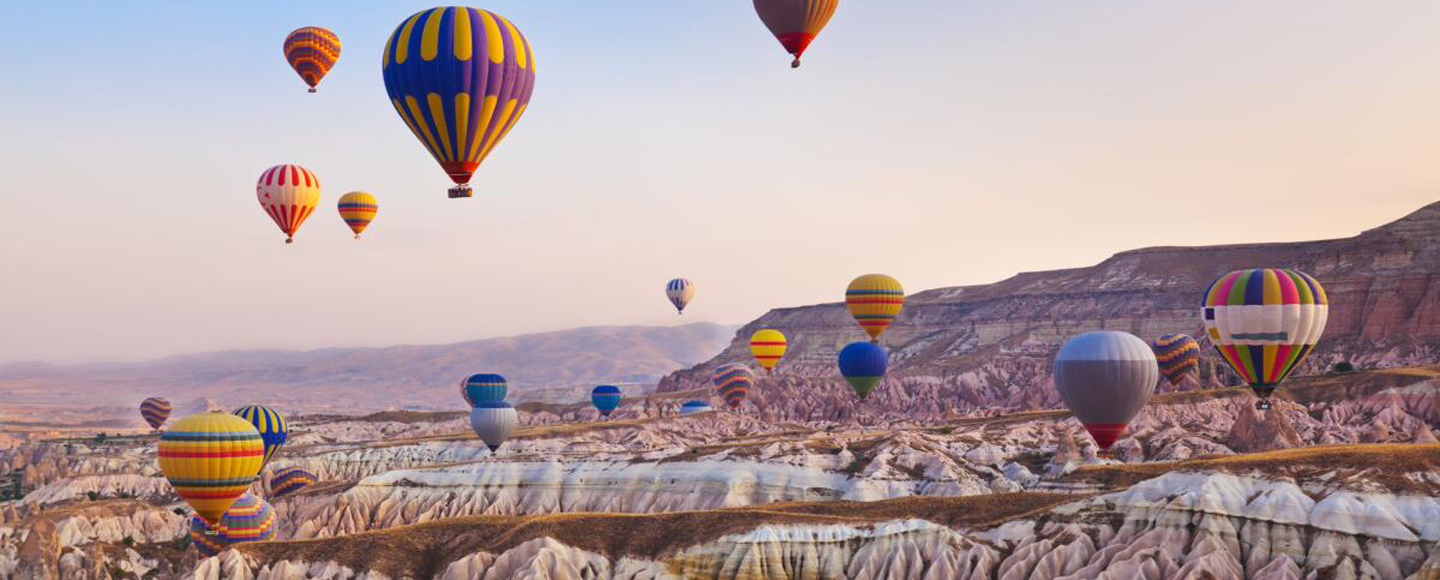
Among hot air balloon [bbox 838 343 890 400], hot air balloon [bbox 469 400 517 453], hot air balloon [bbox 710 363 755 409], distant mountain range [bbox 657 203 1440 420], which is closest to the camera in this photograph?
hot air balloon [bbox 469 400 517 453]

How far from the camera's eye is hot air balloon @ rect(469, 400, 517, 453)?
129 m

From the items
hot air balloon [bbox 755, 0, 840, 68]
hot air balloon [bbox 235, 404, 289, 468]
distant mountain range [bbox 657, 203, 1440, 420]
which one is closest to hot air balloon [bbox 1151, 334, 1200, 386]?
distant mountain range [bbox 657, 203, 1440, 420]

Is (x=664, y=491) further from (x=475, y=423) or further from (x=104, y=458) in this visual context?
(x=104, y=458)

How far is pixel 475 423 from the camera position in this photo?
427 feet

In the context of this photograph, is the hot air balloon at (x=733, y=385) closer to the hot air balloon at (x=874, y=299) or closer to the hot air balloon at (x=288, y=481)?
the hot air balloon at (x=874, y=299)

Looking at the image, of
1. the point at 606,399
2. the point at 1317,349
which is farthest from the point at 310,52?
the point at 1317,349

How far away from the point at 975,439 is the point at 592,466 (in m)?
31.8

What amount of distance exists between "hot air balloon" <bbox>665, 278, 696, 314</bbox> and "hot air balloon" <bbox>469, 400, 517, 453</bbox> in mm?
61680

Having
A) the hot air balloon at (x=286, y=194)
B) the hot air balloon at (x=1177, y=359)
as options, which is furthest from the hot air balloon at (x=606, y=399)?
the hot air balloon at (x=286, y=194)

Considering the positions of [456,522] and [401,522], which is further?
[401,522]

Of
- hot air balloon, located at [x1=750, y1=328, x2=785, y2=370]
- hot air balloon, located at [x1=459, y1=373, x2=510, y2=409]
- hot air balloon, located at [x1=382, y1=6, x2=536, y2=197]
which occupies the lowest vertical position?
hot air balloon, located at [x1=459, y1=373, x2=510, y2=409]

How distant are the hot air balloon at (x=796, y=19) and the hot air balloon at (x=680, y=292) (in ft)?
391

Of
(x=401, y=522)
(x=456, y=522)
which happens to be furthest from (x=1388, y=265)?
(x=456, y=522)

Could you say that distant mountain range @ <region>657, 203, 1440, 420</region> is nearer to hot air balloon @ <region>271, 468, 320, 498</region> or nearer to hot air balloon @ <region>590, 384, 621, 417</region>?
hot air balloon @ <region>590, 384, 621, 417</region>
